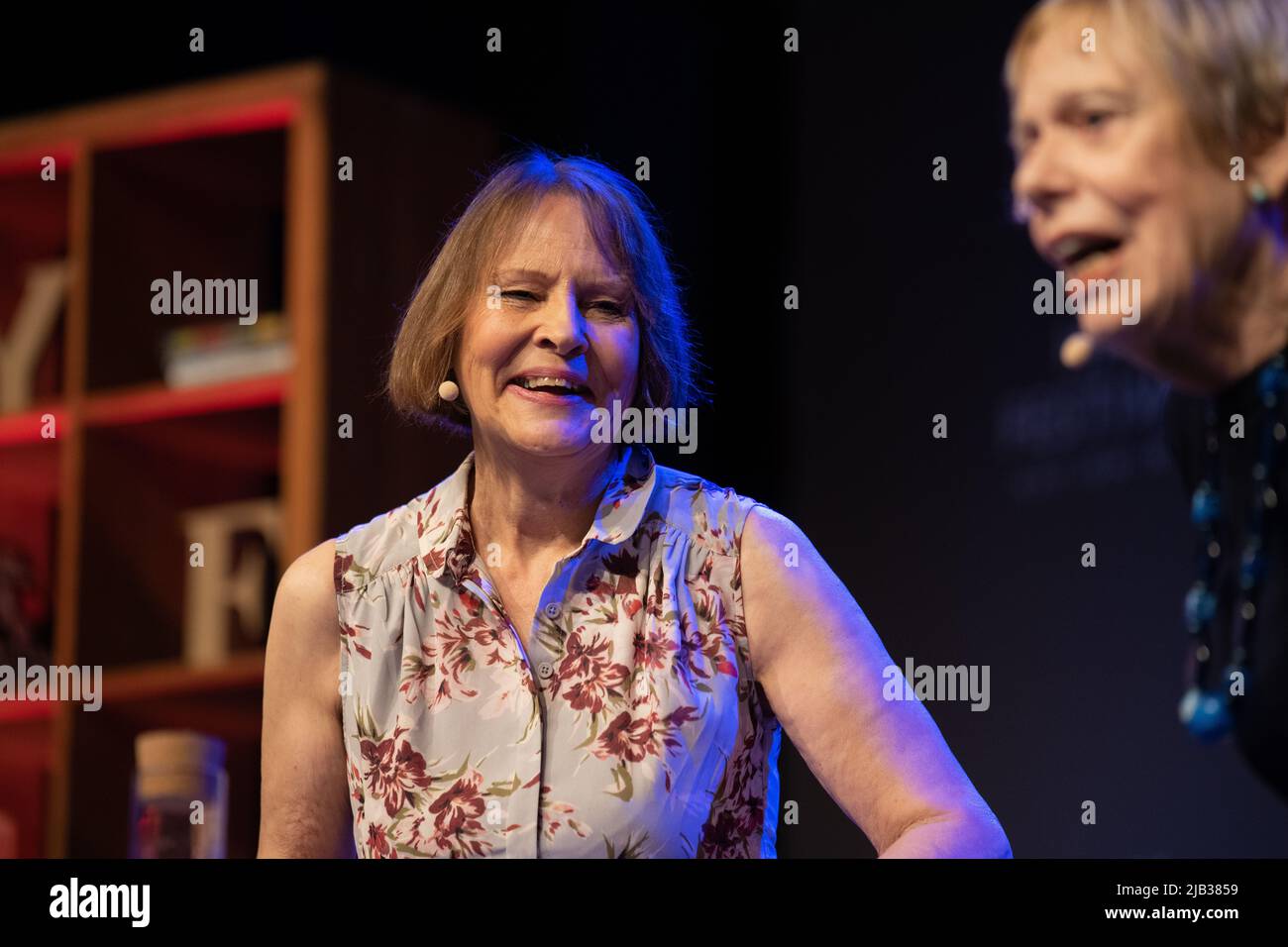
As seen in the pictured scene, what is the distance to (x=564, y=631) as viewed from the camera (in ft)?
5.46

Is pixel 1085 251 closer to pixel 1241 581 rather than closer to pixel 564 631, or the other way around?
pixel 1241 581

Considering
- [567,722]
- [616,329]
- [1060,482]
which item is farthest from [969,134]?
[567,722]

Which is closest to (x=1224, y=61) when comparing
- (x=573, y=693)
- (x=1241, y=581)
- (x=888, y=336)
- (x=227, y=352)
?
(x=1241, y=581)

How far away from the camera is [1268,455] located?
41.1 inches

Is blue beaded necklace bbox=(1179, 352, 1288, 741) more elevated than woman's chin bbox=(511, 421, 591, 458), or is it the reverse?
woman's chin bbox=(511, 421, 591, 458)

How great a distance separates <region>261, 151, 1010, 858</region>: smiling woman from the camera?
157 cm

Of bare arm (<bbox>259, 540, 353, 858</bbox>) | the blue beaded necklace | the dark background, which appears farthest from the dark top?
the dark background

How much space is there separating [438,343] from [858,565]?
4.33ft

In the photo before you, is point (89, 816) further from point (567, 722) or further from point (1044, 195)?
point (1044, 195)

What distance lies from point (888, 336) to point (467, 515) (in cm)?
131

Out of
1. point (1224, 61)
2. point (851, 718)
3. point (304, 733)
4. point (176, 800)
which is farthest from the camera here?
point (176, 800)

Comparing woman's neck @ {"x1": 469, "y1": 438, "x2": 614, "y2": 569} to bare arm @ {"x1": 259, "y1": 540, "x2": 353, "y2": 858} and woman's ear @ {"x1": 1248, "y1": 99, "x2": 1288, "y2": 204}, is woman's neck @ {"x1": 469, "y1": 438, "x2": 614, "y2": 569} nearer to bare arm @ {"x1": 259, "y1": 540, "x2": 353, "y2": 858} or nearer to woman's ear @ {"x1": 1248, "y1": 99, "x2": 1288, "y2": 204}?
bare arm @ {"x1": 259, "y1": 540, "x2": 353, "y2": 858}

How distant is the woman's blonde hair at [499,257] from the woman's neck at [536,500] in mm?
88

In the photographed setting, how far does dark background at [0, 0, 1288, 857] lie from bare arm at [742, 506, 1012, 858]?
2.57 ft
